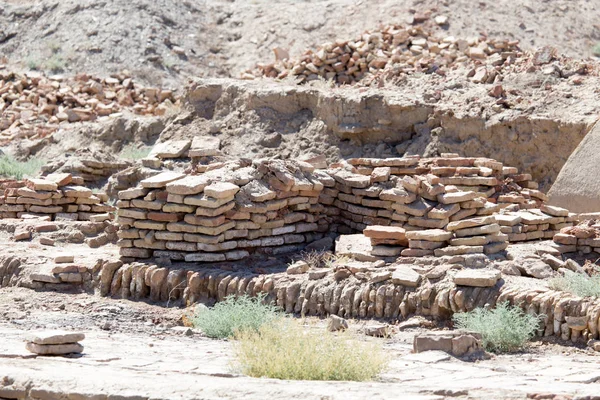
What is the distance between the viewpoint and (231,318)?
7633 mm

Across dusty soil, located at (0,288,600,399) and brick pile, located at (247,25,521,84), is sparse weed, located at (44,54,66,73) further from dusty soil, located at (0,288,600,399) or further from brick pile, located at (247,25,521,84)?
dusty soil, located at (0,288,600,399)

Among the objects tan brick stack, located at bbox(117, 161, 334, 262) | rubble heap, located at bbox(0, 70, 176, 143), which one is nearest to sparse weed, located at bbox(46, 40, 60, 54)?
rubble heap, located at bbox(0, 70, 176, 143)

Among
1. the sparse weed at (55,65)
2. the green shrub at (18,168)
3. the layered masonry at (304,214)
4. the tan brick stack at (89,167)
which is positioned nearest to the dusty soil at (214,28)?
the sparse weed at (55,65)

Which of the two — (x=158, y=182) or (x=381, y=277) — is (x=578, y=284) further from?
(x=158, y=182)

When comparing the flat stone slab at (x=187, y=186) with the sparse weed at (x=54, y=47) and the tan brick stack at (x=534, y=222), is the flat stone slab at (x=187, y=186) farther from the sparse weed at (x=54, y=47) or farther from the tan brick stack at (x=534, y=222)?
the sparse weed at (x=54, y=47)

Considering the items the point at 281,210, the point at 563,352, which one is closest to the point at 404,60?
the point at 281,210

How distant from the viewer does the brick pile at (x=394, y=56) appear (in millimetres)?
15719

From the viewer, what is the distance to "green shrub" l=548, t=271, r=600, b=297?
760 centimetres

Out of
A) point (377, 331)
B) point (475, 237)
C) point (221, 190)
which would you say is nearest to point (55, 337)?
point (377, 331)

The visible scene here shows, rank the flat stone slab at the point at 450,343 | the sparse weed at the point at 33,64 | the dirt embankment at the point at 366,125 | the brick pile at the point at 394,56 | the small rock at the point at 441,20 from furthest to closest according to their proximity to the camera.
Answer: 1. the sparse weed at the point at 33,64
2. the small rock at the point at 441,20
3. the brick pile at the point at 394,56
4. the dirt embankment at the point at 366,125
5. the flat stone slab at the point at 450,343

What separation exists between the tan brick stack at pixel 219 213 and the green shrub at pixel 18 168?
5.45 metres

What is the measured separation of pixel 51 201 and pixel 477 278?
18.8ft

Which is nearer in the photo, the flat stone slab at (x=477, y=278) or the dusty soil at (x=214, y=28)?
the flat stone slab at (x=477, y=278)

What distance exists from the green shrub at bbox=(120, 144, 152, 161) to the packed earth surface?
0.05m
